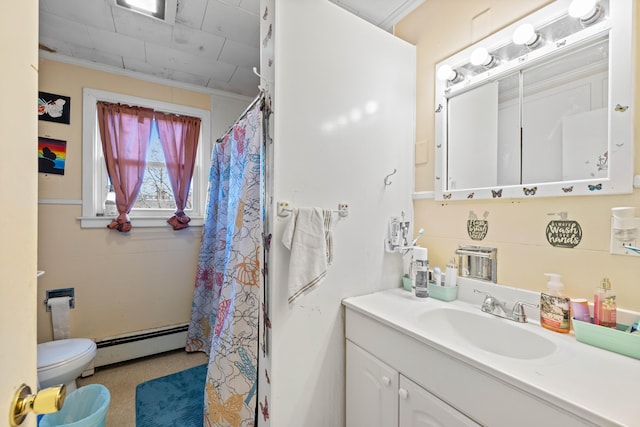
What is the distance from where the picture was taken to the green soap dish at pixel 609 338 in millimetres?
828

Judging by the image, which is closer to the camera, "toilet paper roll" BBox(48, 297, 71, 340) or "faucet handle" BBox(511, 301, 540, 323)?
"faucet handle" BBox(511, 301, 540, 323)

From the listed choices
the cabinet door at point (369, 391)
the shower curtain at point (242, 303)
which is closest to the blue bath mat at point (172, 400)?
the shower curtain at point (242, 303)

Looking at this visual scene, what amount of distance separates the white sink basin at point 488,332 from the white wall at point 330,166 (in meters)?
0.35

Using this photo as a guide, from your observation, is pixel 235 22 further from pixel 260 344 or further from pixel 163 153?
pixel 260 344

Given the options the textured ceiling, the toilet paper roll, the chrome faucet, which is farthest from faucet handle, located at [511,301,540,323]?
the toilet paper roll

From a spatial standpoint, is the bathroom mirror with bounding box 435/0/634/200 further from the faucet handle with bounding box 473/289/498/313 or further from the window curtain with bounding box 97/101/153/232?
the window curtain with bounding box 97/101/153/232

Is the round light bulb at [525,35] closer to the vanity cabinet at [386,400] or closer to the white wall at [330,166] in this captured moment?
the white wall at [330,166]

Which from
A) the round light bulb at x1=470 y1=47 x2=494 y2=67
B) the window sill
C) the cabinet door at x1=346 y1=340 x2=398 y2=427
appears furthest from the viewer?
the window sill

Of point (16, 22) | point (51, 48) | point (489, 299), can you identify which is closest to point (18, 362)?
point (16, 22)

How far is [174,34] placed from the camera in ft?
6.10

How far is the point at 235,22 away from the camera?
68.4 inches

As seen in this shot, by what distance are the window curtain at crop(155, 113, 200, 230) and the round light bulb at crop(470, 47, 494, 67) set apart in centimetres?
226

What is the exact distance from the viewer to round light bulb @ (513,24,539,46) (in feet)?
3.69

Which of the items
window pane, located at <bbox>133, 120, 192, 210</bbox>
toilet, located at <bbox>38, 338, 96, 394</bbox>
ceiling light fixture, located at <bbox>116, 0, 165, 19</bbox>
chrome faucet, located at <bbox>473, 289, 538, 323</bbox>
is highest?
ceiling light fixture, located at <bbox>116, 0, 165, 19</bbox>
